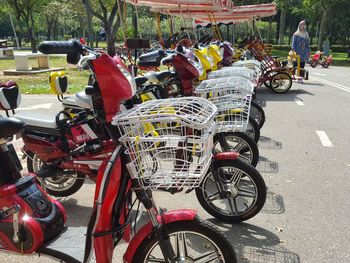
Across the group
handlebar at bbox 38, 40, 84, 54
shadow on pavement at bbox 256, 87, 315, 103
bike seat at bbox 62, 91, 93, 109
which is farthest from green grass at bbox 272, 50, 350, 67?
handlebar at bbox 38, 40, 84, 54

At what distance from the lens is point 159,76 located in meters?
4.45

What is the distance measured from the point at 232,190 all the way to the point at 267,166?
1862 mm

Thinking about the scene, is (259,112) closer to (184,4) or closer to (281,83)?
(184,4)

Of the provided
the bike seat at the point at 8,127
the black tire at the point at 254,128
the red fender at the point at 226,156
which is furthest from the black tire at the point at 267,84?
the bike seat at the point at 8,127

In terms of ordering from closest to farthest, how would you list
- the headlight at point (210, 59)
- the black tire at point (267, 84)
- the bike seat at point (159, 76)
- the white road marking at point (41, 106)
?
the bike seat at point (159, 76)
the headlight at point (210, 59)
the white road marking at point (41, 106)
the black tire at point (267, 84)

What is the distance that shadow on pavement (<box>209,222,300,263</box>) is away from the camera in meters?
3.08

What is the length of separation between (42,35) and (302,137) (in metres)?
69.1

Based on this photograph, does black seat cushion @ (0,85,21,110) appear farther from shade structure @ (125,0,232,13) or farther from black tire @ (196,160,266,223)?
shade structure @ (125,0,232,13)

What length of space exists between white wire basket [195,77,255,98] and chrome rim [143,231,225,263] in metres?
2.09

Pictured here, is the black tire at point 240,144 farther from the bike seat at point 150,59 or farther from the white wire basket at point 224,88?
the bike seat at point 150,59

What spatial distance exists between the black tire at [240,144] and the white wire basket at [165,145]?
1839mm

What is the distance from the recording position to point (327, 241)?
10.9ft

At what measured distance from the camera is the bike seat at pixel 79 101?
12.6 ft

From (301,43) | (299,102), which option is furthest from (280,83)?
(301,43)
